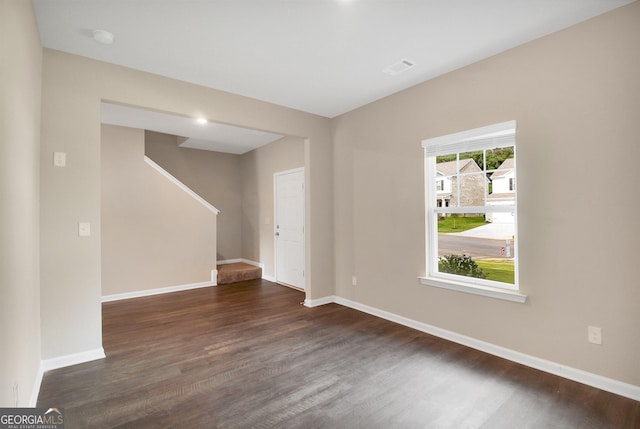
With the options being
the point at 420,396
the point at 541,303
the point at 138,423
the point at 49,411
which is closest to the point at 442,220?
the point at 541,303

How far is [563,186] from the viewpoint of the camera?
8.25 ft

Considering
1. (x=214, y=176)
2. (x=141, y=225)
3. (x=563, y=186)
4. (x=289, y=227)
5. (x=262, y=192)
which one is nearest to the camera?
(x=563, y=186)

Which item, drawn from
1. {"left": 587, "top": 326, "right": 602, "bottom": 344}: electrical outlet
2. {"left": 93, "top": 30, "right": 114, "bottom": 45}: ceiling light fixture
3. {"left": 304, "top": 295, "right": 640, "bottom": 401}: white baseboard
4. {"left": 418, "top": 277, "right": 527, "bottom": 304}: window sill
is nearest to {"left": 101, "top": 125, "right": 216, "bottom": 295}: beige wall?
{"left": 93, "top": 30, "right": 114, "bottom": 45}: ceiling light fixture

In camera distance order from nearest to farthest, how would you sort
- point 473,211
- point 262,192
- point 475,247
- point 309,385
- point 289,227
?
point 309,385 < point 473,211 < point 475,247 < point 289,227 < point 262,192

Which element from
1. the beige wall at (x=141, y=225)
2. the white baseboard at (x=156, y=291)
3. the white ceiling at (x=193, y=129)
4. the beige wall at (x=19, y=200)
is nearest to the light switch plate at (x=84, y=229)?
the beige wall at (x=19, y=200)

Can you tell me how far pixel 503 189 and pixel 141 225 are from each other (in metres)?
5.11

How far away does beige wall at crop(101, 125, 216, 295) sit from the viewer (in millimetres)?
4809

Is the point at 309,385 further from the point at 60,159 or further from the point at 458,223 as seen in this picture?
the point at 60,159

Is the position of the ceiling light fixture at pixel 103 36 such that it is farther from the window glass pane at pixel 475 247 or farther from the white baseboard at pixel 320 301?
the white baseboard at pixel 320 301

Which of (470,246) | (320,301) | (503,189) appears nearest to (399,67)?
(503,189)

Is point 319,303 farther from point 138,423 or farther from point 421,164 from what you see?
point 138,423

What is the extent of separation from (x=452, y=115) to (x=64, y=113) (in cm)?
365

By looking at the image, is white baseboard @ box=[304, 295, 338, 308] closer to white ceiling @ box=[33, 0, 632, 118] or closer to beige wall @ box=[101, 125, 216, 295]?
beige wall @ box=[101, 125, 216, 295]

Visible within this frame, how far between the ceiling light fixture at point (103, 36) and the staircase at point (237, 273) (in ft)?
13.7
